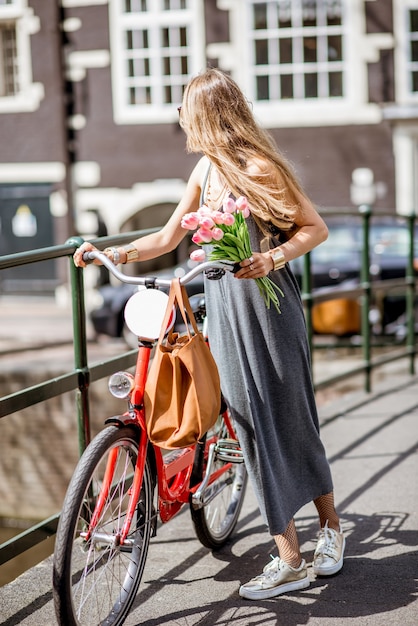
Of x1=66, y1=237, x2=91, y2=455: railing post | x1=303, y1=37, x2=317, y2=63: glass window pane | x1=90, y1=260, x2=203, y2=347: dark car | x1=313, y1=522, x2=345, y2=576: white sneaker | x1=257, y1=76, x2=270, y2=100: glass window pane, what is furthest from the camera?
x1=257, y1=76, x2=270, y2=100: glass window pane

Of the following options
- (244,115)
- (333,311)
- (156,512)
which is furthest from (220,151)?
(333,311)

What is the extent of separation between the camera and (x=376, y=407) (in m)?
6.55

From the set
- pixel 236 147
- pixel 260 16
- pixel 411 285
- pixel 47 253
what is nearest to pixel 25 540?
pixel 47 253

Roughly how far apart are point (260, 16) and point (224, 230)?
1613 cm

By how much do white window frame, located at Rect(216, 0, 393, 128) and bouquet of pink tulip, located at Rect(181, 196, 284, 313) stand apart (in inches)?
605

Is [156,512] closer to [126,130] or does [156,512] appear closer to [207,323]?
[207,323]

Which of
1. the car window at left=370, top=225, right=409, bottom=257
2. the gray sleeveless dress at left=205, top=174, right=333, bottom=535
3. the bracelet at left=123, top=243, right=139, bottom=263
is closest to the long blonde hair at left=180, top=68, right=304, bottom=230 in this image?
the gray sleeveless dress at left=205, top=174, right=333, bottom=535

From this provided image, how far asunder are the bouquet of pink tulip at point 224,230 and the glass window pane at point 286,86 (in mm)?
15850

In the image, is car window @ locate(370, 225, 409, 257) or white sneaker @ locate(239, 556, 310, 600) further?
car window @ locate(370, 225, 409, 257)

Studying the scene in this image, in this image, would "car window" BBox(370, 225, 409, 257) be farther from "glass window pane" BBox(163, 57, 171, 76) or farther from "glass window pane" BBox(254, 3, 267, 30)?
"glass window pane" BBox(163, 57, 171, 76)

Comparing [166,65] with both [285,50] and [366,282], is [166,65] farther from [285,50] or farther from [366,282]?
[366,282]

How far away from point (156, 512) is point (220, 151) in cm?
119

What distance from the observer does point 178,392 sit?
9.71 ft

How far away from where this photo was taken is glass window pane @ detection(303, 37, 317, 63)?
59.7 feet
